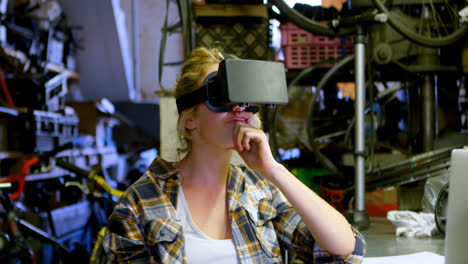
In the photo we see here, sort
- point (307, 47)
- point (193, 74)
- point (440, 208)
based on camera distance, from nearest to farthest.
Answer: point (193, 74) → point (440, 208) → point (307, 47)

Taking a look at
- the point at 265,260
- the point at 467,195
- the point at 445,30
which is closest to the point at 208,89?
the point at 265,260

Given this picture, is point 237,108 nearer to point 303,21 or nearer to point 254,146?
point 254,146

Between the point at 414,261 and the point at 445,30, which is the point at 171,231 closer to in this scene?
the point at 414,261

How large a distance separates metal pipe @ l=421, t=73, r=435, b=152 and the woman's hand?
50.7 inches

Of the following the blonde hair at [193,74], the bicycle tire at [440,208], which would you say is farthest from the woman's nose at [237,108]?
the bicycle tire at [440,208]

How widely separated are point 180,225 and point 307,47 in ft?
4.84

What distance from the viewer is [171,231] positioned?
3.09 ft

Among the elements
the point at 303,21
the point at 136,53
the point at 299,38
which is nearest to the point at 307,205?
the point at 303,21

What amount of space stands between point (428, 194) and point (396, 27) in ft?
Answer: 2.37

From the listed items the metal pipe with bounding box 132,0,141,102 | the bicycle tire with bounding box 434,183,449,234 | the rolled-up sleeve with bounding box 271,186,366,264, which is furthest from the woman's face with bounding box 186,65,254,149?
the metal pipe with bounding box 132,0,141,102

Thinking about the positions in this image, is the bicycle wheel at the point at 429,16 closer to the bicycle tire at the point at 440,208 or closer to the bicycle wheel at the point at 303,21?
the bicycle wheel at the point at 303,21

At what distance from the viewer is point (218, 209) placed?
1.06 m

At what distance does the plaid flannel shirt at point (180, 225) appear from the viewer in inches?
36.7

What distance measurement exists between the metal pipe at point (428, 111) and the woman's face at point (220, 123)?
1.32 metres
